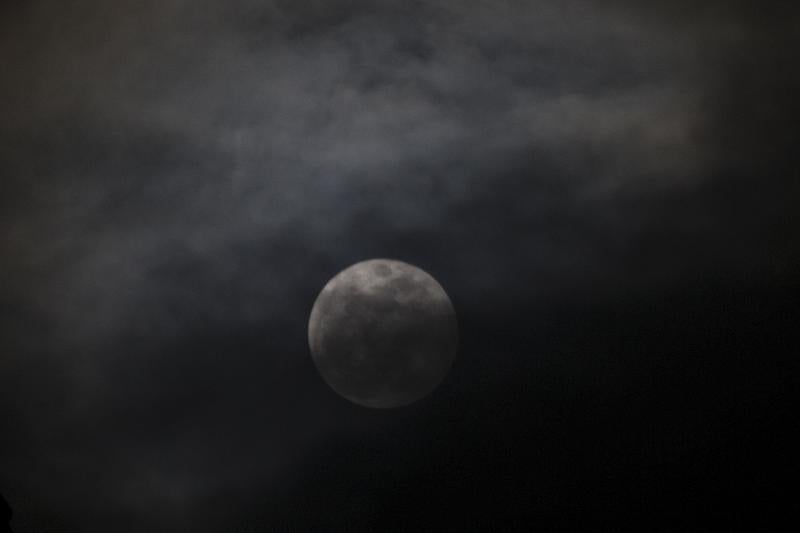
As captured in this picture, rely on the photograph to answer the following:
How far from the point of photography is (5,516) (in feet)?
164

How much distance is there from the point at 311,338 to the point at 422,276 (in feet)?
38.6

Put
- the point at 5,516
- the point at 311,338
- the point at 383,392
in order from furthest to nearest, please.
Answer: the point at 311,338 < the point at 383,392 < the point at 5,516

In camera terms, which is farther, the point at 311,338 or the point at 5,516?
the point at 311,338

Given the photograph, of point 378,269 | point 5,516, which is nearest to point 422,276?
point 378,269

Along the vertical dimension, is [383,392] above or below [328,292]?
below

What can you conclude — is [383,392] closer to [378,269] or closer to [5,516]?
[378,269]

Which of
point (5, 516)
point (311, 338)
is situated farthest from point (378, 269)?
point (5, 516)

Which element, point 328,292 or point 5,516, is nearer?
point 5,516

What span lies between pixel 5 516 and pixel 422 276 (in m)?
37.7

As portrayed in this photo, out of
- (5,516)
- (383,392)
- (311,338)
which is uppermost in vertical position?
(311,338)

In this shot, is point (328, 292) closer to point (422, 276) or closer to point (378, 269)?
point (378, 269)

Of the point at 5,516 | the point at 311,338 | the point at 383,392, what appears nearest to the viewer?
the point at 5,516

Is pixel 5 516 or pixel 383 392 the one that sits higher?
pixel 383 392

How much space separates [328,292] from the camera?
61.7m
